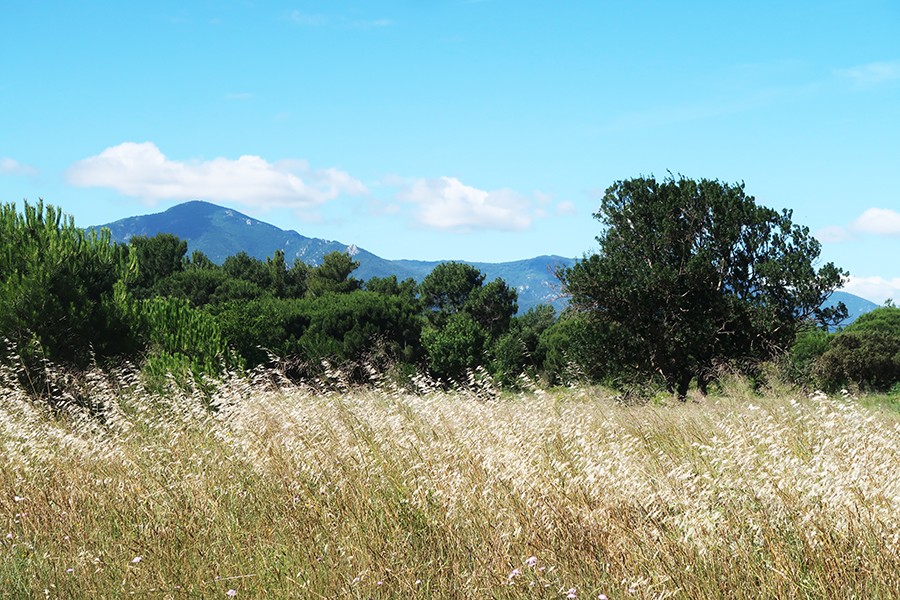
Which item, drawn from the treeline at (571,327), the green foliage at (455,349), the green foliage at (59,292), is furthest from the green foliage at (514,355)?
the green foliage at (59,292)

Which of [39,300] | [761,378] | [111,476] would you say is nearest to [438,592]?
[111,476]

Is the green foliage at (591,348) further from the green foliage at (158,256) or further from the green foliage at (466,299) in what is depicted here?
the green foliage at (158,256)

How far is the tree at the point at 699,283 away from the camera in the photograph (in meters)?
17.9

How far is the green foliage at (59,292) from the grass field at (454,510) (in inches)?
288

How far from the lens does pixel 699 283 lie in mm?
18031

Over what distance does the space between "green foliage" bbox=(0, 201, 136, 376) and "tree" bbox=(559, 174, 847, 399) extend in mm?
10728

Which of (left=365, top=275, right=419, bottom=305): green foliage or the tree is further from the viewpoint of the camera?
(left=365, top=275, right=419, bottom=305): green foliage

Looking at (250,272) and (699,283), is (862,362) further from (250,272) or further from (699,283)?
(250,272)

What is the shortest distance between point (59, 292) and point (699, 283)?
46.0 feet

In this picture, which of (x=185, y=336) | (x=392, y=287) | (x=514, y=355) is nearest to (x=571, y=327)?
(x=185, y=336)

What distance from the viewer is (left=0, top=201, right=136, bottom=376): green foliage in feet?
42.3

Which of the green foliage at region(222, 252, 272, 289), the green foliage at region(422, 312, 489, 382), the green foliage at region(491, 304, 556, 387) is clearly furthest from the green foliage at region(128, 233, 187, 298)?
the green foliage at region(491, 304, 556, 387)

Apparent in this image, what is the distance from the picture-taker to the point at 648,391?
1705cm

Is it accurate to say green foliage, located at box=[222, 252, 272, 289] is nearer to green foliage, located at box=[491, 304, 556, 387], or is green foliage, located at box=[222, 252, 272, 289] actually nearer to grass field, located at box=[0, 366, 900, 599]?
green foliage, located at box=[491, 304, 556, 387]
